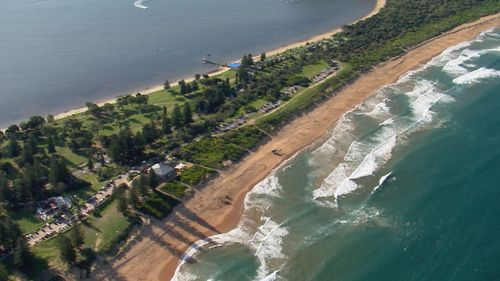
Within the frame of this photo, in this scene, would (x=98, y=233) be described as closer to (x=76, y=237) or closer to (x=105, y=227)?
(x=105, y=227)

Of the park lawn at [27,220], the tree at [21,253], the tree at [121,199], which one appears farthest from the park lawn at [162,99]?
the tree at [21,253]

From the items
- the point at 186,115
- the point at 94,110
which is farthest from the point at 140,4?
the point at 186,115

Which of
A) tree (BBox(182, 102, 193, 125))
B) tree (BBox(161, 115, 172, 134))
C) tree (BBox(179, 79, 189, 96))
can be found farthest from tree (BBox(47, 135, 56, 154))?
tree (BBox(179, 79, 189, 96))

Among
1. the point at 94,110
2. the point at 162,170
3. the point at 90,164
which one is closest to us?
the point at 162,170

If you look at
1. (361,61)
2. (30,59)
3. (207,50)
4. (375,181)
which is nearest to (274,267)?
(375,181)

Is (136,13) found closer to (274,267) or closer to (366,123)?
(366,123)
